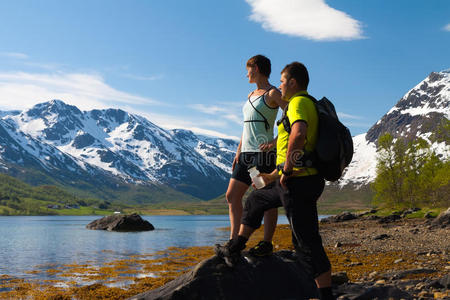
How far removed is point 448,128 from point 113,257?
4416cm

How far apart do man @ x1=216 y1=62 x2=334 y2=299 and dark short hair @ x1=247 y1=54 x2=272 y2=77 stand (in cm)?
140

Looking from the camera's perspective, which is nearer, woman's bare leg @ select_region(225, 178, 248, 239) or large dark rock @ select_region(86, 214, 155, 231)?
woman's bare leg @ select_region(225, 178, 248, 239)

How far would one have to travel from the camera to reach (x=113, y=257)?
93.4 feet

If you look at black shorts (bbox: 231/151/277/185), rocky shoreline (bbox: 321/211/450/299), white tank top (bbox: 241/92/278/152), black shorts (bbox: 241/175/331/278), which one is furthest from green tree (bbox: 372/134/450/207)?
black shorts (bbox: 241/175/331/278)

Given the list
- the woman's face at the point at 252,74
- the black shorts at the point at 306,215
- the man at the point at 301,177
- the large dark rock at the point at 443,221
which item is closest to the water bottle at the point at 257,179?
the man at the point at 301,177

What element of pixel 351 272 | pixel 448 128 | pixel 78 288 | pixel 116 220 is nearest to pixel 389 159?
pixel 448 128

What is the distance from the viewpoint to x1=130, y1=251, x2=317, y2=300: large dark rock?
817 cm

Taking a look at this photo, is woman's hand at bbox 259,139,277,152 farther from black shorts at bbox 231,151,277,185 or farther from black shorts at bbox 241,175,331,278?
black shorts at bbox 241,175,331,278

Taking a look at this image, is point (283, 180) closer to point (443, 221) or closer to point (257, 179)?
point (257, 179)

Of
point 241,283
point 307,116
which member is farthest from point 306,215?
point 241,283

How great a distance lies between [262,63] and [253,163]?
2056 millimetres

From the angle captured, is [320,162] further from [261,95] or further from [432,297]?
[432,297]

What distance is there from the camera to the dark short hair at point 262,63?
8141mm

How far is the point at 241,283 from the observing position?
8250 millimetres
